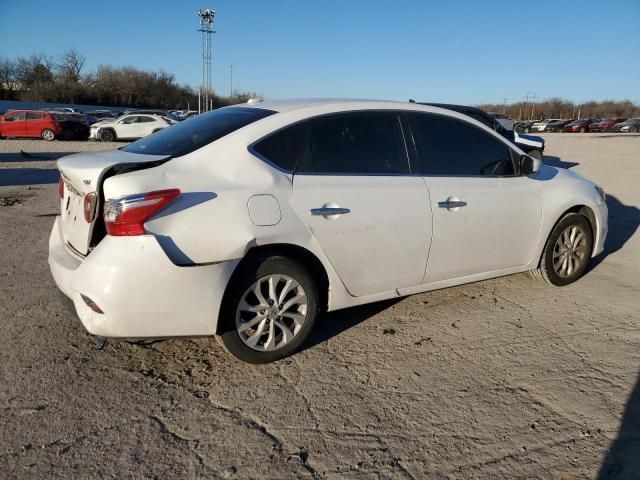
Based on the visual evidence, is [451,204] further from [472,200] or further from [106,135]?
[106,135]

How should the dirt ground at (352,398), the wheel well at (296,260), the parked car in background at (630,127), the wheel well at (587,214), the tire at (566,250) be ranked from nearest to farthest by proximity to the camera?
the dirt ground at (352,398), the wheel well at (296,260), the tire at (566,250), the wheel well at (587,214), the parked car in background at (630,127)

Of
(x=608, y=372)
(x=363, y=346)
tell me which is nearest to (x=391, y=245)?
(x=363, y=346)

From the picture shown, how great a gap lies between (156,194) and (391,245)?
64.0 inches

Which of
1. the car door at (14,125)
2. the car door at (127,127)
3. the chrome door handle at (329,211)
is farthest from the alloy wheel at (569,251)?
the car door at (14,125)

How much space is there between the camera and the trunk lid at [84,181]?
2969 mm

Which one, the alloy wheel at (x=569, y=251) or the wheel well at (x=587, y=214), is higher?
the wheel well at (x=587, y=214)

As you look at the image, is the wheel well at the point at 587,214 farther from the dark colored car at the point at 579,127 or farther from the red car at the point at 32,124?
the dark colored car at the point at 579,127

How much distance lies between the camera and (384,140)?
3.75m

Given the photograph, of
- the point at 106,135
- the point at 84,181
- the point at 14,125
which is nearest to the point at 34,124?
the point at 14,125

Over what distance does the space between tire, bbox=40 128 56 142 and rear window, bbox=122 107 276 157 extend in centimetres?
2605

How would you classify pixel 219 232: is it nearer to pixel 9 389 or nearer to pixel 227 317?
pixel 227 317

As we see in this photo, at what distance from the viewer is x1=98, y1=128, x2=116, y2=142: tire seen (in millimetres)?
27122

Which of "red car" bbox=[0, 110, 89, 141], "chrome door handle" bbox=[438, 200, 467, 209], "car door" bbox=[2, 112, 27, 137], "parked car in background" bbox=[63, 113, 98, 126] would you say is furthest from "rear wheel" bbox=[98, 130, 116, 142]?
"chrome door handle" bbox=[438, 200, 467, 209]

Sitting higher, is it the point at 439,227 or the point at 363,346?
the point at 439,227
